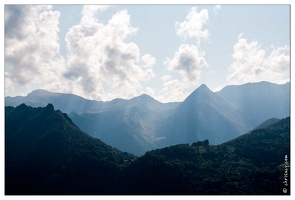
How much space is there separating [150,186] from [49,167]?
2483 centimetres

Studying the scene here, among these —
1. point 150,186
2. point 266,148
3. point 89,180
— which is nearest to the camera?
point 150,186

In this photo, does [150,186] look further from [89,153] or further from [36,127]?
[36,127]

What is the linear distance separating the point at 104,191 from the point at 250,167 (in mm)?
35740

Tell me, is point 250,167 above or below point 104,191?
above

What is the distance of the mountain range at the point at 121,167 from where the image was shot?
51188 mm

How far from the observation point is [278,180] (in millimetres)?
47031

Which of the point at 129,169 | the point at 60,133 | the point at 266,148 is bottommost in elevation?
the point at 129,169

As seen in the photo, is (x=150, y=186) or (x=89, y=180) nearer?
(x=150, y=186)

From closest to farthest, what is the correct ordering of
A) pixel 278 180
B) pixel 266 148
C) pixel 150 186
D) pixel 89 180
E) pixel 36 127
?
pixel 278 180
pixel 150 186
pixel 89 180
pixel 266 148
pixel 36 127

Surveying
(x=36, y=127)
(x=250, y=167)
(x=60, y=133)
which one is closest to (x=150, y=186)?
(x=250, y=167)

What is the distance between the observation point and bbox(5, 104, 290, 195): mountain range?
2015 inches

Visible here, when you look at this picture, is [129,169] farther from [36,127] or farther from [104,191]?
[36,127]

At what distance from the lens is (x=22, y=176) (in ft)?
181

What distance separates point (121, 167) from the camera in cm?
6475
